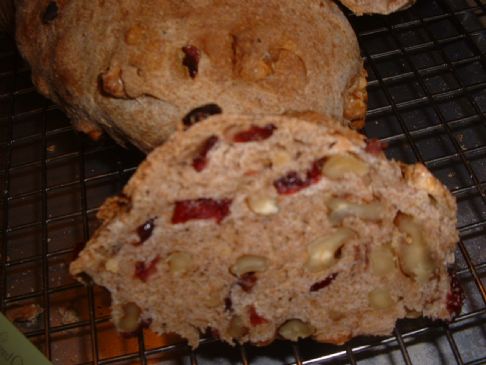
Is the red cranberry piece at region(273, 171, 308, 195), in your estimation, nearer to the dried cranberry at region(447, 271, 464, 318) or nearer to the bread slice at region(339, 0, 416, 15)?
the dried cranberry at region(447, 271, 464, 318)

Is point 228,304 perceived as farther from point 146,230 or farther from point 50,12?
point 50,12

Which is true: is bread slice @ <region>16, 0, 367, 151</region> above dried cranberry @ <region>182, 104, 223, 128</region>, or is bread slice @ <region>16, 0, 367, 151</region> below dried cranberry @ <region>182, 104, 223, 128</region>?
above

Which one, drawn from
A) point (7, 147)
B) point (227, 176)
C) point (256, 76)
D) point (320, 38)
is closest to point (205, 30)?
point (256, 76)

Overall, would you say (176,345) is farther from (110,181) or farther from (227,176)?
(110,181)

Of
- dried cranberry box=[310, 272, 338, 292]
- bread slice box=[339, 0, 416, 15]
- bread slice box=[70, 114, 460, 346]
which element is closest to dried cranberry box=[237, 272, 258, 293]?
bread slice box=[70, 114, 460, 346]

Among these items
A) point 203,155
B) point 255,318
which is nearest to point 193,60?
point 203,155

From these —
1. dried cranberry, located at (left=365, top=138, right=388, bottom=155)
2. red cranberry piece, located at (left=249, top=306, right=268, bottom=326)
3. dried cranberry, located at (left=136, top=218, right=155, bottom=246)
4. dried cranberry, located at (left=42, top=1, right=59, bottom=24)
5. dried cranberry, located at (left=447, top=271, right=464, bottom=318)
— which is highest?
dried cranberry, located at (left=42, top=1, right=59, bottom=24)
